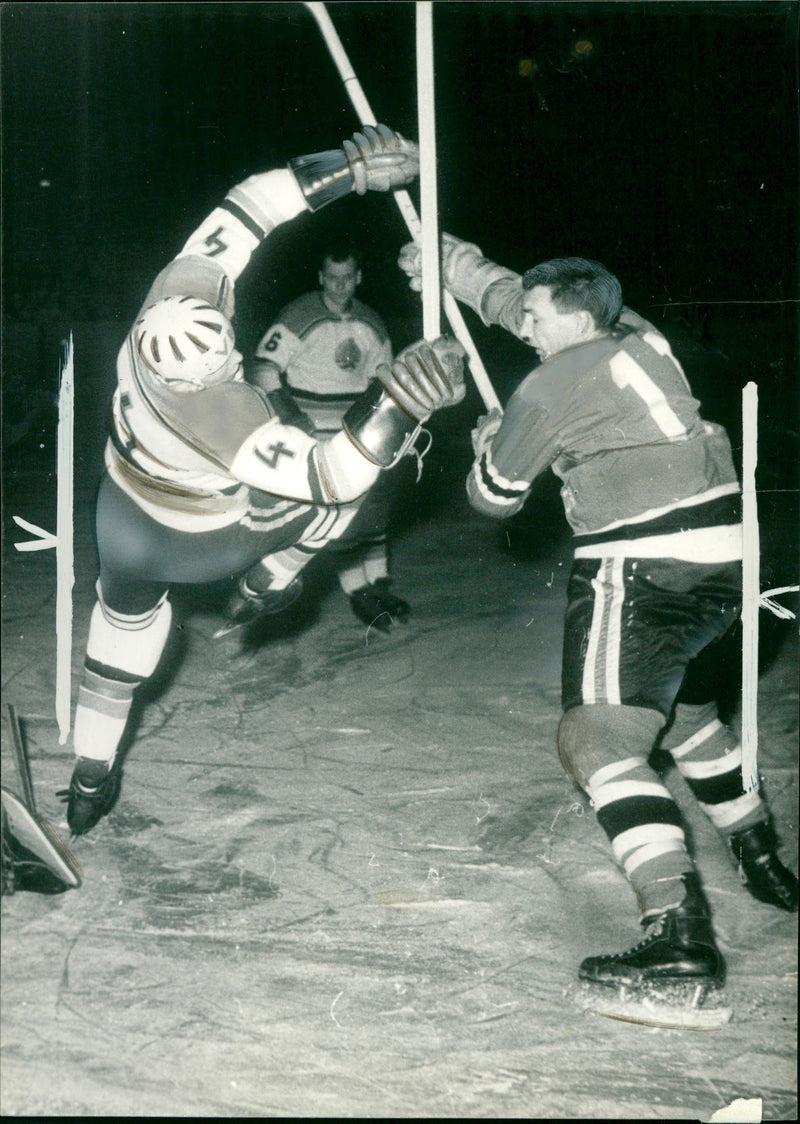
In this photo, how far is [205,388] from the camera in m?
2.28

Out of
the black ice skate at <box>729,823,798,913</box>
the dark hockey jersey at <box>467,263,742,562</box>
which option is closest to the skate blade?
the black ice skate at <box>729,823,798,913</box>

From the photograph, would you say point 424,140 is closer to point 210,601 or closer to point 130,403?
point 130,403

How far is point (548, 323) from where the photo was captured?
223cm

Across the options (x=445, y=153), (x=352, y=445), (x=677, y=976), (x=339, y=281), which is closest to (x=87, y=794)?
(x=352, y=445)

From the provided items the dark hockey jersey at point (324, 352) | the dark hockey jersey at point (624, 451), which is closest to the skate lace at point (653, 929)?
the dark hockey jersey at point (624, 451)

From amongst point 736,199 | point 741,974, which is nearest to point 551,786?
point 741,974

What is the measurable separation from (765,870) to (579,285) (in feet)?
5.28

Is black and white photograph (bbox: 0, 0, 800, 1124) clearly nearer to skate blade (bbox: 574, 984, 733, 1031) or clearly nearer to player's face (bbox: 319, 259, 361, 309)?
skate blade (bbox: 574, 984, 733, 1031)

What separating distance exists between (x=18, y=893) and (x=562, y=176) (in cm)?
449

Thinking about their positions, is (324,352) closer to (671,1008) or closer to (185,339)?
(185,339)

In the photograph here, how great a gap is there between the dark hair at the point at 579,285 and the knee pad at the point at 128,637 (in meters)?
1.34

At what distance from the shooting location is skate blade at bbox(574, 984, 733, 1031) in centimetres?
217

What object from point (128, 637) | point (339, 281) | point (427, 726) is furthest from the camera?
point (339, 281)

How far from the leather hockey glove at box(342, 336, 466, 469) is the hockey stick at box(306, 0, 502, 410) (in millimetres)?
127
